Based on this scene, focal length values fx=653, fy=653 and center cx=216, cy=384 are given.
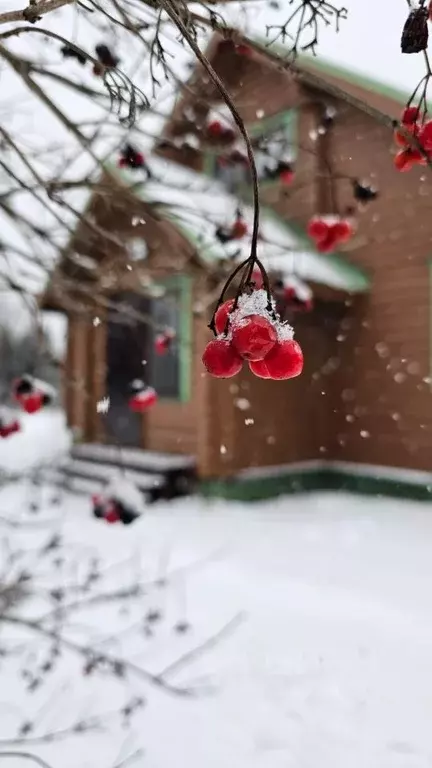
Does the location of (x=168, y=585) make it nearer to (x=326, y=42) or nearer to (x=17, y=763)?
(x=17, y=763)

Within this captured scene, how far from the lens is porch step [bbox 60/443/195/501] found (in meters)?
7.74

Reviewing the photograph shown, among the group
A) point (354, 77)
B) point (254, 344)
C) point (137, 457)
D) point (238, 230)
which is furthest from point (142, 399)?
point (137, 457)

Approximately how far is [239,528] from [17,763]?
3794 mm

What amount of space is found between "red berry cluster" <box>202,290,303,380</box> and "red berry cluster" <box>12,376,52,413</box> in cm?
229

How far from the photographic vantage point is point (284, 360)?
44.3 inches

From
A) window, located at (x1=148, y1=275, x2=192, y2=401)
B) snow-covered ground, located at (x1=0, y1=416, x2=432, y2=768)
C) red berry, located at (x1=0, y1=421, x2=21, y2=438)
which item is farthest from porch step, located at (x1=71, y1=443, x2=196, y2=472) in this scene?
red berry, located at (x1=0, y1=421, x2=21, y2=438)

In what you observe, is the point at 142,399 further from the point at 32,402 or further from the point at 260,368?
the point at 260,368

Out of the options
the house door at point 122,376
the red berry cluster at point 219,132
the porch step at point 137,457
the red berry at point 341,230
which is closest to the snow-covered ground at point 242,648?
the porch step at point 137,457

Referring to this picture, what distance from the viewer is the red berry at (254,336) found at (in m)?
1.08

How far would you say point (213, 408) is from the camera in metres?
7.62

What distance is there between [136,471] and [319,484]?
234 cm

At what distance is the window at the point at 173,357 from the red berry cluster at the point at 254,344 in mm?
6551

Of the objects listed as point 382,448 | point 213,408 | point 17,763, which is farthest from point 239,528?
point 17,763

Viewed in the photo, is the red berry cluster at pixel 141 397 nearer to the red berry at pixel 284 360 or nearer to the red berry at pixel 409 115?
the red berry at pixel 409 115
